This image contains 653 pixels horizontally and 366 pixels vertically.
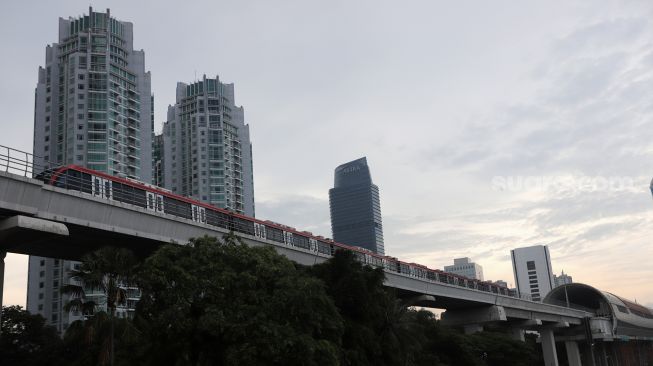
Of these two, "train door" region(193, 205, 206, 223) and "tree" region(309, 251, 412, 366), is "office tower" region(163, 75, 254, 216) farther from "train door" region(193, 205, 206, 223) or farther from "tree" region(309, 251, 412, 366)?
"tree" region(309, 251, 412, 366)

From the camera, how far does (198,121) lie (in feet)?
504

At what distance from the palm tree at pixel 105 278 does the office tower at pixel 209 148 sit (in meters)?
115

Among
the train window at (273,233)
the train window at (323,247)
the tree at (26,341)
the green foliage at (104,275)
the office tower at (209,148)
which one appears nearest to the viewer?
the green foliage at (104,275)

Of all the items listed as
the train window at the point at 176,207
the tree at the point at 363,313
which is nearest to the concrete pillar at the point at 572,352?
the tree at the point at 363,313

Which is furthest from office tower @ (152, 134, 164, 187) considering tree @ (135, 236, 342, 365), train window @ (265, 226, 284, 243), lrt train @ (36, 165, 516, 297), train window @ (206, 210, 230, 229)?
tree @ (135, 236, 342, 365)

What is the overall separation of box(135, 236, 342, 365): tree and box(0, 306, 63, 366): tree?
27.3 m

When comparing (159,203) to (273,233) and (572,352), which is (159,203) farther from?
(572,352)

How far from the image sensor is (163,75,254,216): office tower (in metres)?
148

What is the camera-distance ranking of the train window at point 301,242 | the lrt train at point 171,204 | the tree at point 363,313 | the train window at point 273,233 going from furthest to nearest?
Answer: the train window at point 301,242, the train window at point 273,233, the lrt train at point 171,204, the tree at point 363,313

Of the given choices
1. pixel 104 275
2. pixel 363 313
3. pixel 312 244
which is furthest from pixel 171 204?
pixel 312 244

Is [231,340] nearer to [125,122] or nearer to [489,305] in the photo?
[489,305]

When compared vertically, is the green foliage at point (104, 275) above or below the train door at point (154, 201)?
below

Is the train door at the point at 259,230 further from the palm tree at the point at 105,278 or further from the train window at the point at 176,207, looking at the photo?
the palm tree at the point at 105,278

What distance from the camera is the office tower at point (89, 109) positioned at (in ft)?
352
